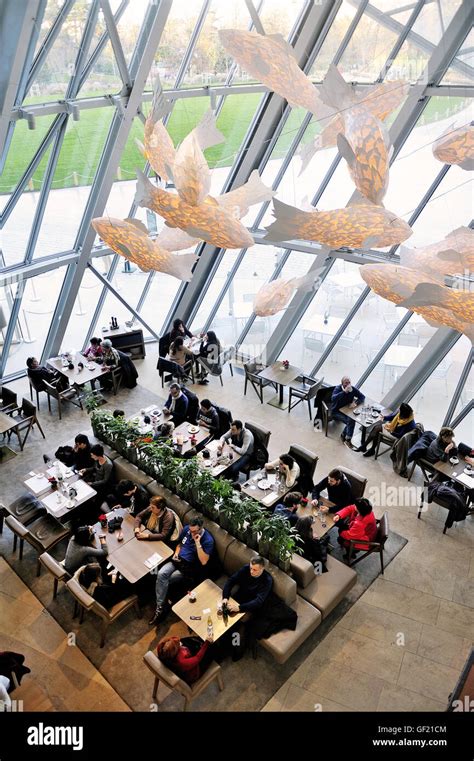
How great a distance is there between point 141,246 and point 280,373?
19.3ft

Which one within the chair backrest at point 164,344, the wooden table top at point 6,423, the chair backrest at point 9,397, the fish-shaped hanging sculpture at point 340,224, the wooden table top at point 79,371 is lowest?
the chair backrest at point 9,397

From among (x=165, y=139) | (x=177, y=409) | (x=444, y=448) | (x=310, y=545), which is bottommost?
(x=177, y=409)

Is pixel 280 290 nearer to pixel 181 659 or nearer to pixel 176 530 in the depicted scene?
pixel 176 530

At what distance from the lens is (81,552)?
295 inches

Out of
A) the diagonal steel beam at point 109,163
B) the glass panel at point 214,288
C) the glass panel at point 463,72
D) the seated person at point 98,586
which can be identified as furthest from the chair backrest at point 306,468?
the diagonal steel beam at point 109,163

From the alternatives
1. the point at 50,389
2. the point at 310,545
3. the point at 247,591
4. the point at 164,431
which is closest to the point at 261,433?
the point at 164,431

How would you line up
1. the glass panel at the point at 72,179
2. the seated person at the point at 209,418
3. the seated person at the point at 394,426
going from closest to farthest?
the seated person at the point at 394,426 < the seated person at the point at 209,418 < the glass panel at the point at 72,179

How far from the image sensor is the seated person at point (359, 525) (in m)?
7.80

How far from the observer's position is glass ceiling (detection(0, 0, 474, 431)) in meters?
9.12

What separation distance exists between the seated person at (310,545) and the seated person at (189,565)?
3.90 ft

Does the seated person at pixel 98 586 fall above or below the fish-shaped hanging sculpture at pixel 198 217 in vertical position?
below

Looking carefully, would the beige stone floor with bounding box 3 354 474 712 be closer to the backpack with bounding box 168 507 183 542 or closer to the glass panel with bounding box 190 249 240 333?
the backpack with bounding box 168 507 183 542

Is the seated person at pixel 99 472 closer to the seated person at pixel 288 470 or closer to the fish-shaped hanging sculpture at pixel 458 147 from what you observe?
the seated person at pixel 288 470

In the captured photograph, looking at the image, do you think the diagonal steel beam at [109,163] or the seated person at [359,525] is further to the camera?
the diagonal steel beam at [109,163]
